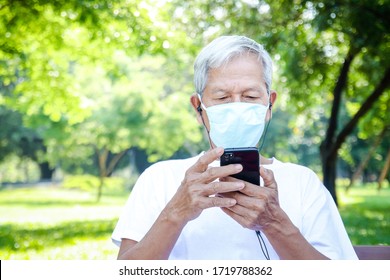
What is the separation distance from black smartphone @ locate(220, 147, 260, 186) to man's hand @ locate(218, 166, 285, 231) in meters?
0.03

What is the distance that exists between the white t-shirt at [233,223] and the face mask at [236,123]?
0.24 meters

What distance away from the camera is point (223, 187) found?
6.26 feet

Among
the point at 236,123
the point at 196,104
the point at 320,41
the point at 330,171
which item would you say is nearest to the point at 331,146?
the point at 330,171

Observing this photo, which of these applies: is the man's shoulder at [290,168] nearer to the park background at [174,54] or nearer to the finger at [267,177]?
the finger at [267,177]

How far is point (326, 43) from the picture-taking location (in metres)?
12.9

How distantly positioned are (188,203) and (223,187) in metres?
0.16

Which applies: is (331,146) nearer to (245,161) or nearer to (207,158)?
(245,161)

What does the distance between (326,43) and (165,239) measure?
11.7 metres

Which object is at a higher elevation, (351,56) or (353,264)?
(351,56)

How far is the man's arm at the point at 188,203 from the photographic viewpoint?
6.28 feet

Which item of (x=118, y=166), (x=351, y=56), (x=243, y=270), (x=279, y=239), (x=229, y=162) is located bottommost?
(x=118, y=166)

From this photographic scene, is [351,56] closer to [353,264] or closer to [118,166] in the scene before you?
[353,264]

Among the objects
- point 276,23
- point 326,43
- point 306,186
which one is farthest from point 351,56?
point 306,186

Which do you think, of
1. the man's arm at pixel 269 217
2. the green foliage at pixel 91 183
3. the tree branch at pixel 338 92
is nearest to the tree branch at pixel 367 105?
the tree branch at pixel 338 92
